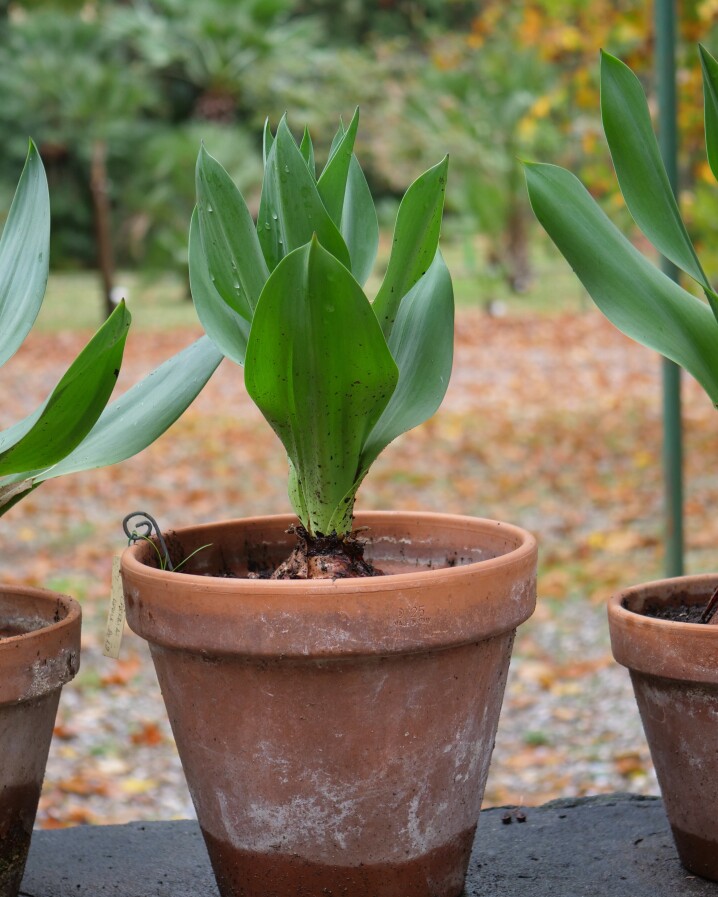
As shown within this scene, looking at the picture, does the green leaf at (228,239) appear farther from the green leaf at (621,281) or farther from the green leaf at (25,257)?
the green leaf at (621,281)

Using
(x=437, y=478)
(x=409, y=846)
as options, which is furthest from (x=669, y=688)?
(x=437, y=478)

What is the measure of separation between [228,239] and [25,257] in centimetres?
27

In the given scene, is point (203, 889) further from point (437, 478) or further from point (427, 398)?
point (437, 478)

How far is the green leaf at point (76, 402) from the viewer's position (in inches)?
45.1

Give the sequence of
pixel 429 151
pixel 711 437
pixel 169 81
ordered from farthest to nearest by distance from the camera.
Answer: pixel 169 81 → pixel 429 151 → pixel 711 437

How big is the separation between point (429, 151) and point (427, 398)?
1122 cm

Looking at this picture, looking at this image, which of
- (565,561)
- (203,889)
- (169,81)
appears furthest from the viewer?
(169,81)

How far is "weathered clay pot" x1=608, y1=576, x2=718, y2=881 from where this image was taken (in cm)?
116

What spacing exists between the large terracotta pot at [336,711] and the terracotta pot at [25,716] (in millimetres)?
85

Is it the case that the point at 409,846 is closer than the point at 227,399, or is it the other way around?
the point at 409,846

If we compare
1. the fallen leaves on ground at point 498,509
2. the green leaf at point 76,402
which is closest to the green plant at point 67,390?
the green leaf at point 76,402

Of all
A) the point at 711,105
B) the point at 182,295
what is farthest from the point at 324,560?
the point at 182,295

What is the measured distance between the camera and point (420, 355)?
1.26 metres

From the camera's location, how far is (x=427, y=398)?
123 centimetres
